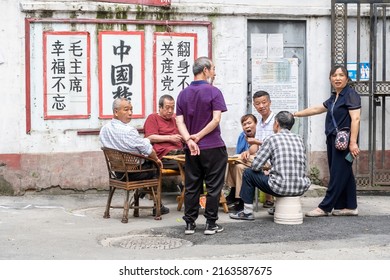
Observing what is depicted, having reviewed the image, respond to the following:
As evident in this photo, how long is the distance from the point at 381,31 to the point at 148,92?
3.69 meters

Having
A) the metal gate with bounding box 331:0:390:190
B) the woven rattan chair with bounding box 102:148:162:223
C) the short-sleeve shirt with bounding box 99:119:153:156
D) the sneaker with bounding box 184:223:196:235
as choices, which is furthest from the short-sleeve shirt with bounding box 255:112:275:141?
the metal gate with bounding box 331:0:390:190

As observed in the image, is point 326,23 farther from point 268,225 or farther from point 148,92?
point 268,225

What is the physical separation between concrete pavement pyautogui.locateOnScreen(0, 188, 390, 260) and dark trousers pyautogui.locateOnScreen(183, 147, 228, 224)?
0.86 ft

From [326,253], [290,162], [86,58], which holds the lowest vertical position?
[326,253]

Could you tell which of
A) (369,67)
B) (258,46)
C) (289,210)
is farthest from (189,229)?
(369,67)

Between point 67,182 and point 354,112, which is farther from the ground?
point 354,112

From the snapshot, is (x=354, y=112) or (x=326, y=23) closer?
(x=354, y=112)

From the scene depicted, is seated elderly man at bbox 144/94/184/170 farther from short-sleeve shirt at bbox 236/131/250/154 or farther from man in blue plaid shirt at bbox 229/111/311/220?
man in blue plaid shirt at bbox 229/111/311/220

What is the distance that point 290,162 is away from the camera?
8039 millimetres

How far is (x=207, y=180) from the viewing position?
760 cm

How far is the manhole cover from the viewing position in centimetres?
710

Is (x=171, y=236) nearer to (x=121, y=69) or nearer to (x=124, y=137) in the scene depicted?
(x=124, y=137)

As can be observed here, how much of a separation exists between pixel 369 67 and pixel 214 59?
7.59 feet

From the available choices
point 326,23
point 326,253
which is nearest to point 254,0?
point 326,23
